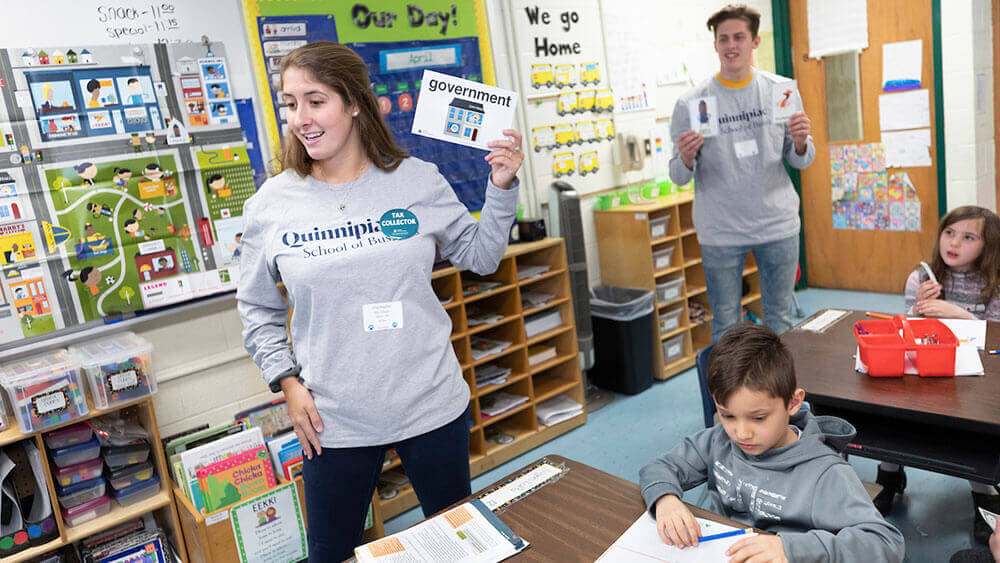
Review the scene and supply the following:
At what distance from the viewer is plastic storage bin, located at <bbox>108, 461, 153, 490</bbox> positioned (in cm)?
245

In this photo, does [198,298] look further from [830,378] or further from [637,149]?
[637,149]

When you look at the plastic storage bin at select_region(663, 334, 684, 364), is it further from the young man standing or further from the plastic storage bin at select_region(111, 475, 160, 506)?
the plastic storage bin at select_region(111, 475, 160, 506)

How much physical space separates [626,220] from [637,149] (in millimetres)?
529

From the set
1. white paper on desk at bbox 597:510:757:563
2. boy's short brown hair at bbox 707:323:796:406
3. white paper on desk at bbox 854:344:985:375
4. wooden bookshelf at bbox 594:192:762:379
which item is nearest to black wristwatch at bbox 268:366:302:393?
white paper on desk at bbox 597:510:757:563

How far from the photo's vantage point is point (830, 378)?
195cm

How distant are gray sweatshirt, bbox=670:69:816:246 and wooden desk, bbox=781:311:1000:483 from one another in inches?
41.7

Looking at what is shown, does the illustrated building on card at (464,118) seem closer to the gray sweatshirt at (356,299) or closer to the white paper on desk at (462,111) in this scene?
the white paper on desk at (462,111)

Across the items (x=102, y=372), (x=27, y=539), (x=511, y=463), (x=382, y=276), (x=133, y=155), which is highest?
(x=133, y=155)

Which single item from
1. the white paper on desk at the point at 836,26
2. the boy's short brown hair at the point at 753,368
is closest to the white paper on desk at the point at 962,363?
the boy's short brown hair at the point at 753,368

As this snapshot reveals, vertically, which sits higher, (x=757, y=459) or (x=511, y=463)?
(x=757, y=459)

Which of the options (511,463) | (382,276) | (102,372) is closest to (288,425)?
(102,372)

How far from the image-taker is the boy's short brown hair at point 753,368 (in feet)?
4.61

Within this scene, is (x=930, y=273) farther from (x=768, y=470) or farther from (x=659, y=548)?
(x=659, y=548)

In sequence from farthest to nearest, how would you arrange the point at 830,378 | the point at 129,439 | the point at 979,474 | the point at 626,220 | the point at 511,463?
the point at 626,220, the point at 511,463, the point at 129,439, the point at 830,378, the point at 979,474
